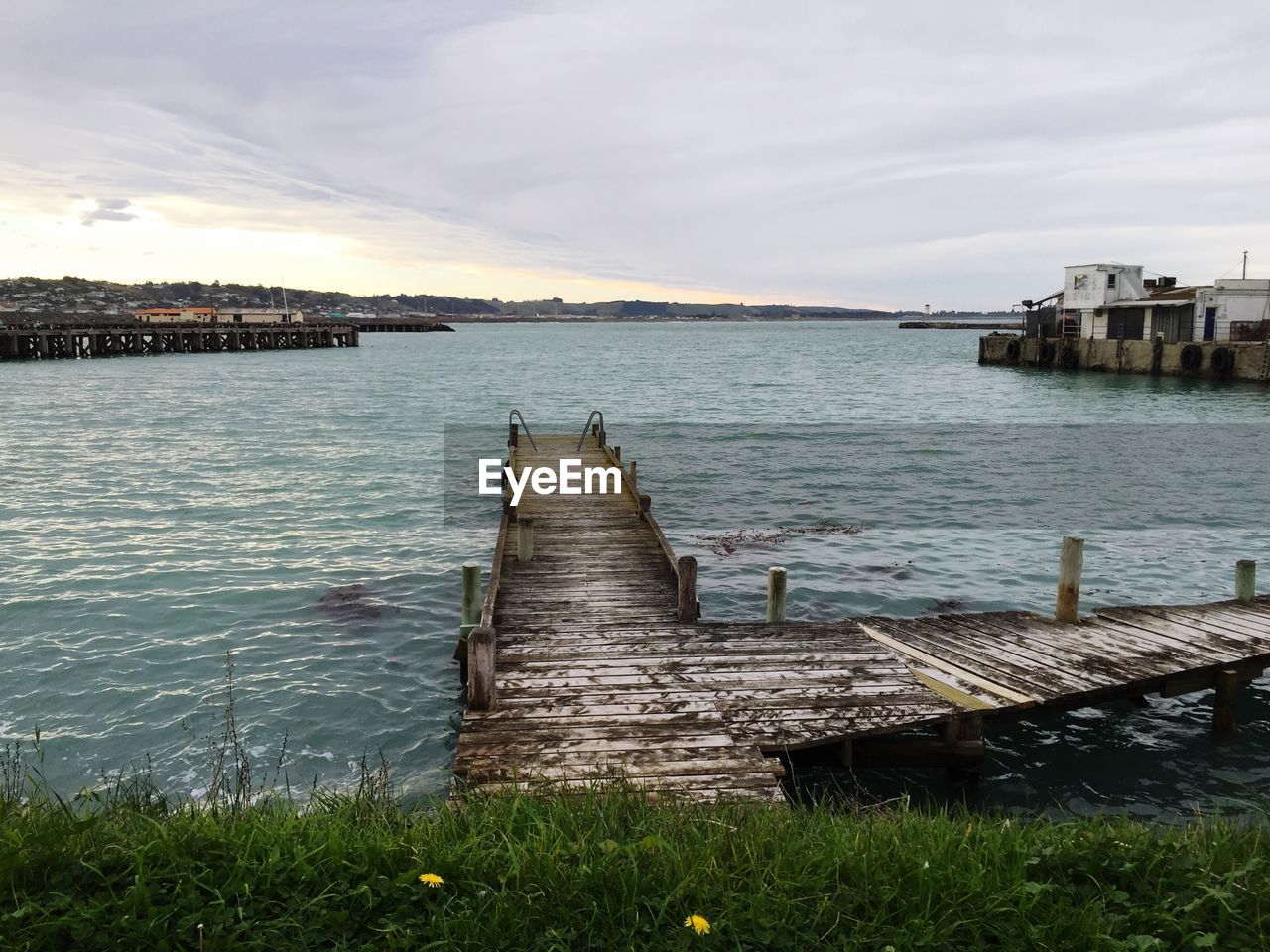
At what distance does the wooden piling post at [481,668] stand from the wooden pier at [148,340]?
90.5 m

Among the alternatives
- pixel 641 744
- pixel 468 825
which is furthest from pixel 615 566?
pixel 468 825

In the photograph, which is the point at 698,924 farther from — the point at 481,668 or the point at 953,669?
the point at 953,669

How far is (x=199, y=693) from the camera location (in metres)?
11.2

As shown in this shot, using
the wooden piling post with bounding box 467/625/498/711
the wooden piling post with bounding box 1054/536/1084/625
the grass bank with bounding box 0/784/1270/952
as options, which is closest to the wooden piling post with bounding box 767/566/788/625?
the wooden piling post with bounding box 1054/536/1084/625

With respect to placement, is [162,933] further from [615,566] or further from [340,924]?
[615,566]

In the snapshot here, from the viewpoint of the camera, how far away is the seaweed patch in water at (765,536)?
60.8 ft

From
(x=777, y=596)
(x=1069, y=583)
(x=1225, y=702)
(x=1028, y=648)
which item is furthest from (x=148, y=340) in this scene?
(x=1225, y=702)

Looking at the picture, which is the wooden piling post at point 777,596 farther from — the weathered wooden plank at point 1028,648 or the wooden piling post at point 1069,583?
the wooden piling post at point 1069,583

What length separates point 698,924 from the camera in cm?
403

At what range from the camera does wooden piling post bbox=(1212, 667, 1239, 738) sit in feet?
32.4

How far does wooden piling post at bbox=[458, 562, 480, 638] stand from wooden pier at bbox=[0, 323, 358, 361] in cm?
8734

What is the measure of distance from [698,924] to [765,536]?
51.9 ft

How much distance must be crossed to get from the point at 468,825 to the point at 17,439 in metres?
35.5

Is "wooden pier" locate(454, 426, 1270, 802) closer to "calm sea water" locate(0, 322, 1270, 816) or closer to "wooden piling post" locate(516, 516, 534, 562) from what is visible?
"wooden piling post" locate(516, 516, 534, 562)
